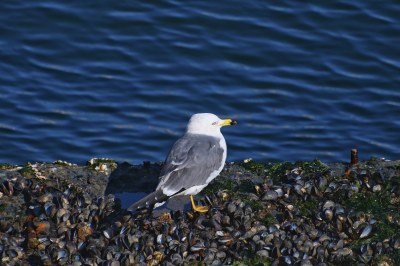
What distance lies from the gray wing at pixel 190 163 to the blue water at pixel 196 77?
16.4 feet

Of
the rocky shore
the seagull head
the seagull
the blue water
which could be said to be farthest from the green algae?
the blue water

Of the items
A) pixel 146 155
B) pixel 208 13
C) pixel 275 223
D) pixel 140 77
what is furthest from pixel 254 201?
pixel 208 13

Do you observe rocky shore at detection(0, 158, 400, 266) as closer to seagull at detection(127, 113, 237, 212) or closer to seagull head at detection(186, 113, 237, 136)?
seagull at detection(127, 113, 237, 212)

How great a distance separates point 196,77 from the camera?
17359 mm

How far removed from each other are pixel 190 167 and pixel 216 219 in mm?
1013

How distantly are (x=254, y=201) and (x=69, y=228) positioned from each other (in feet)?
6.51

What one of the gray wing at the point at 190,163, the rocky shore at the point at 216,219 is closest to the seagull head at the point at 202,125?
the gray wing at the point at 190,163

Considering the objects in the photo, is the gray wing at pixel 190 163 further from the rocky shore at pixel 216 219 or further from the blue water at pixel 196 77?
the blue water at pixel 196 77

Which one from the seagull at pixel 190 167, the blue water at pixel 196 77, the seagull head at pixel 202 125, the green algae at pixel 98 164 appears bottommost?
the blue water at pixel 196 77

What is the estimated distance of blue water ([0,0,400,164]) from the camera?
1616 cm

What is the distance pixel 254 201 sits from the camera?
10.0m

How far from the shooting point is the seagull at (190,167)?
32.5ft

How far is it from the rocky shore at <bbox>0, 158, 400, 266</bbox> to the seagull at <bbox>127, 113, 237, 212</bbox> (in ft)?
0.50

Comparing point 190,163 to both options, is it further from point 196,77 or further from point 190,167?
point 196,77
